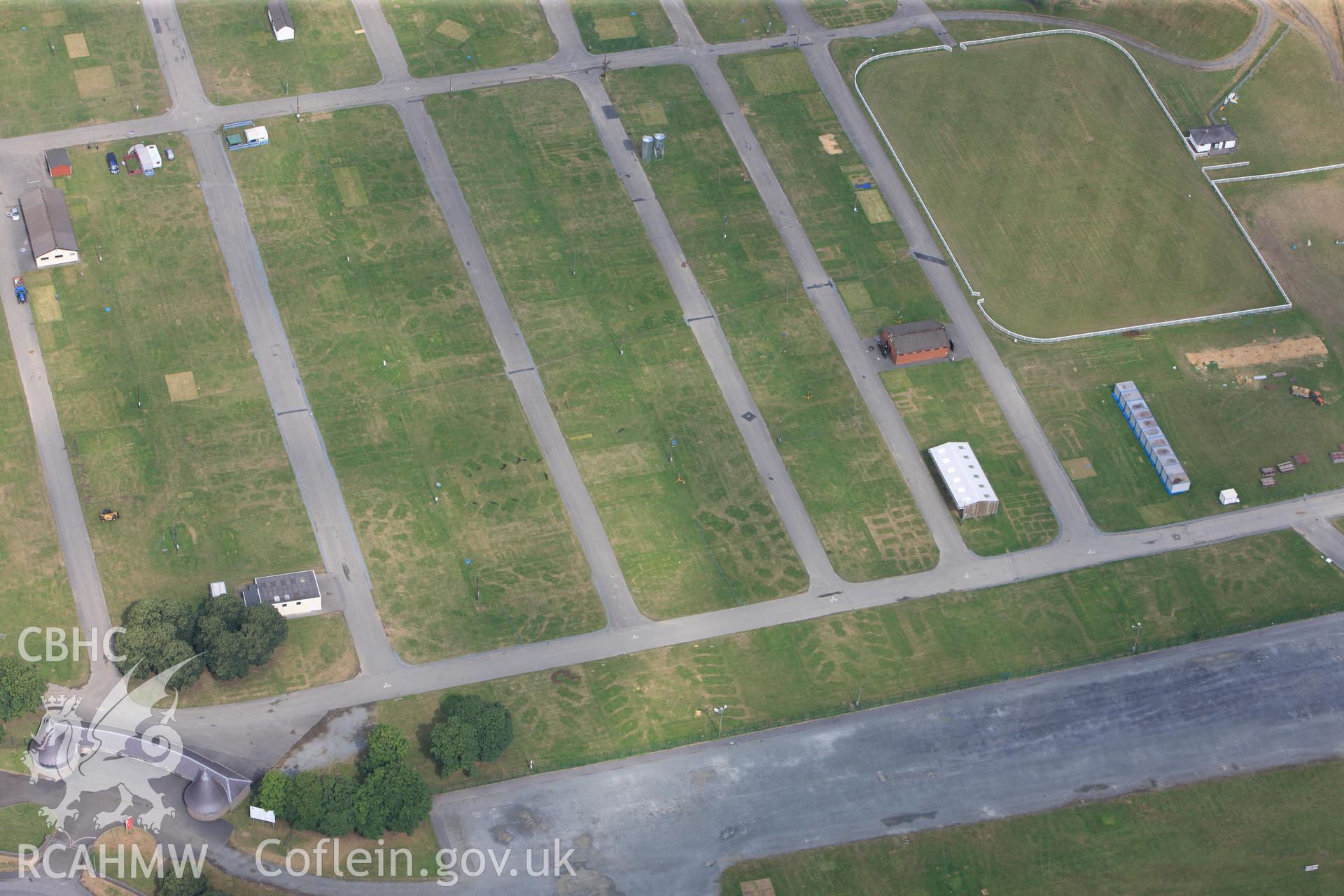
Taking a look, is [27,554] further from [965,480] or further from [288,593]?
[965,480]

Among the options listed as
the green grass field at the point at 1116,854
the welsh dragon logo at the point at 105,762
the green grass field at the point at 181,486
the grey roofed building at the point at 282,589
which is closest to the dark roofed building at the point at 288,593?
the grey roofed building at the point at 282,589

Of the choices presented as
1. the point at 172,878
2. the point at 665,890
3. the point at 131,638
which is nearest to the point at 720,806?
the point at 665,890

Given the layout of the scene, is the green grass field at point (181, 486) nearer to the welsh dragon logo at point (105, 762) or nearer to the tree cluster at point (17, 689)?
the tree cluster at point (17, 689)

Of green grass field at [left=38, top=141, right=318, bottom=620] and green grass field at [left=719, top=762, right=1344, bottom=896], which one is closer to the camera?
green grass field at [left=719, top=762, right=1344, bottom=896]

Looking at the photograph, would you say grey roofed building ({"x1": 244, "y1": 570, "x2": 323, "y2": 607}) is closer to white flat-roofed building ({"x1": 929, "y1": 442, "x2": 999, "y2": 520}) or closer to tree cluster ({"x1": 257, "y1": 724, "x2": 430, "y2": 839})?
tree cluster ({"x1": 257, "y1": 724, "x2": 430, "y2": 839})

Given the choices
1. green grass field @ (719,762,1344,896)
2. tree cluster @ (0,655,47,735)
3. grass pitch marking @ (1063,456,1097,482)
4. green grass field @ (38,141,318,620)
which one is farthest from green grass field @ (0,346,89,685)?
grass pitch marking @ (1063,456,1097,482)

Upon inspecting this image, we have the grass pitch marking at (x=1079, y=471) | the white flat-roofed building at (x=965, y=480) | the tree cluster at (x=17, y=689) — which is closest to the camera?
the tree cluster at (x=17, y=689)
